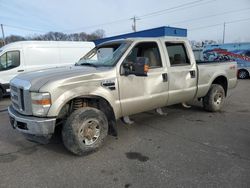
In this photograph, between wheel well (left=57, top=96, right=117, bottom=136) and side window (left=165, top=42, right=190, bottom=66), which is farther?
side window (left=165, top=42, right=190, bottom=66)

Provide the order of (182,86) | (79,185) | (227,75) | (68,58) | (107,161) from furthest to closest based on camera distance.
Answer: (68,58)
(227,75)
(182,86)
(107,161)
(79,185)

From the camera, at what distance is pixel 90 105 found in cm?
418

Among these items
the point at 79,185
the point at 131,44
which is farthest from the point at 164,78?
the point at 79,185

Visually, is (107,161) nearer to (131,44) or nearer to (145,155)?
(145,155)

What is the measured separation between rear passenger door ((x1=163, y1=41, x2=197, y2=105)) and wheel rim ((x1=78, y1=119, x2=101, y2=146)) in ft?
6.38

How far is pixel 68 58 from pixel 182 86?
7498 millimetres

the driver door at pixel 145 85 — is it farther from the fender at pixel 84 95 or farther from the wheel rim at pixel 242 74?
the wheel rim at pixel 242 74

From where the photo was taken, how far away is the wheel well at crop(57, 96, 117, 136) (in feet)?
12.6

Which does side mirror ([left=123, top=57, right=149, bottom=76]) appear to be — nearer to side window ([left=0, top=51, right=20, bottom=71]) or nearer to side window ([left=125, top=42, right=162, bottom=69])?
side window ([left=125, top=42, right=162, bottom=69])

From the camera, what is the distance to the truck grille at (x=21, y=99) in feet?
11.4

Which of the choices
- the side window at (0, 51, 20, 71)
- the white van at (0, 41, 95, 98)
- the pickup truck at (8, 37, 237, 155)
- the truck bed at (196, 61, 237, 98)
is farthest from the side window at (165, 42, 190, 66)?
the side window at (0, 51, 20, 71)

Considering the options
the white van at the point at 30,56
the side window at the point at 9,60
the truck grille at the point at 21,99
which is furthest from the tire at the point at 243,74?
the truck grille at the point at 21,99

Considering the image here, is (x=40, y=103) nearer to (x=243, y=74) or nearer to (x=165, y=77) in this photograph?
(x=165, y=77)

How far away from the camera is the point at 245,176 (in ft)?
10.2
